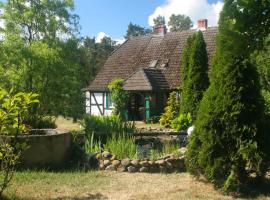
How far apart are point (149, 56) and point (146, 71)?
3.55m

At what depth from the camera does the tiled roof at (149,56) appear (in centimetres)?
2642

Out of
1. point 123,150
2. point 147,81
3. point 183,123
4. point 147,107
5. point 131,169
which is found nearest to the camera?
point 131,169

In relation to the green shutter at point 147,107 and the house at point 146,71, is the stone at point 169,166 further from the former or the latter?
the green shutter at point 147,107

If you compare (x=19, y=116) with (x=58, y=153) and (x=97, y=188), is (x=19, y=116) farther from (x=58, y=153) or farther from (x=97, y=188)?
(x=58, y=153)

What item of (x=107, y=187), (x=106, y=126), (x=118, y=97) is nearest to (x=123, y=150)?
(x=107, y=187)

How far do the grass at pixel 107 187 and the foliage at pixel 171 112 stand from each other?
13639 mm

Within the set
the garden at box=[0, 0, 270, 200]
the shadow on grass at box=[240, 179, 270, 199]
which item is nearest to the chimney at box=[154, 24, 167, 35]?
the garden at box=[0, 0, 270, 200]

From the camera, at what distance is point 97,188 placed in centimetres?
709

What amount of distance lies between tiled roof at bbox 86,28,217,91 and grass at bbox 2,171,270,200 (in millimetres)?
17549

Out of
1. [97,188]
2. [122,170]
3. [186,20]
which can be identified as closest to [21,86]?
[122,170]

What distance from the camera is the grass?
6520mm

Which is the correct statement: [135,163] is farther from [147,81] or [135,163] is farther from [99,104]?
[99,104]

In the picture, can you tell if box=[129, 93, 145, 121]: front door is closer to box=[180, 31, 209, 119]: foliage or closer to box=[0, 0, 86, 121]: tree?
box=[180, 31, 209, 119]: foliage

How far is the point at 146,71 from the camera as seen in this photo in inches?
1011
